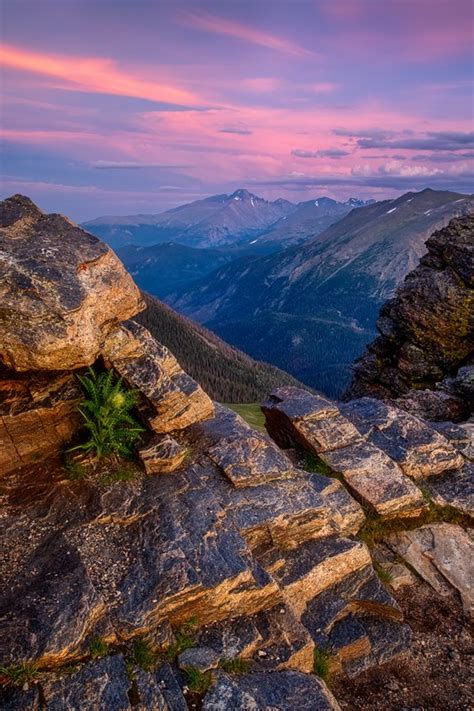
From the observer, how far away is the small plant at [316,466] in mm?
17859

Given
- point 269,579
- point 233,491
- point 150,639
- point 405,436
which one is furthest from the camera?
point 405,436

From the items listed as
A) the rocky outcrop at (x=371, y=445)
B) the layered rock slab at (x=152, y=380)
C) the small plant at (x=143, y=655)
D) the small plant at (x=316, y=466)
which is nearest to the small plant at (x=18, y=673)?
the small plant at (x=143, y=655)

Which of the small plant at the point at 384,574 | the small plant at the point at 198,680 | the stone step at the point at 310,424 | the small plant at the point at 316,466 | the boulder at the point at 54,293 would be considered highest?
the boulder at the point at 54,293

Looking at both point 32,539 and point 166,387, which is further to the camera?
point 166,387

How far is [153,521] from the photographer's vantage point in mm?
13562

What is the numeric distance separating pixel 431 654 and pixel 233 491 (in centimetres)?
719

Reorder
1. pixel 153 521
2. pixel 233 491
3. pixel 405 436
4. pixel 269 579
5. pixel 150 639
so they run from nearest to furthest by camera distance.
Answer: pixel 150 639 → pixel 269 579 → pixel 153 521 → pixel 233 491 → pixel 405 436

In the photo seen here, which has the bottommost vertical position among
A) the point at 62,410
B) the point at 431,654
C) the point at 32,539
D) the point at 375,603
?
the point at 431,654

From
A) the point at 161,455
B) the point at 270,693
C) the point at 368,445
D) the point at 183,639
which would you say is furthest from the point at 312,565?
the point at 368,445

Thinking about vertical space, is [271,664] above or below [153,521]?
below

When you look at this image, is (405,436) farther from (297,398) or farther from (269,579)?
(269,579)

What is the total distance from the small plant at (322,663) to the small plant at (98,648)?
535 cm

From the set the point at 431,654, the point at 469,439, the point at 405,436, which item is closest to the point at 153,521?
the point at 431,654

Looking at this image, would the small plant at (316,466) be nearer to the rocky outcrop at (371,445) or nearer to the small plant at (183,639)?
the rocky outcrop at (371,445)
